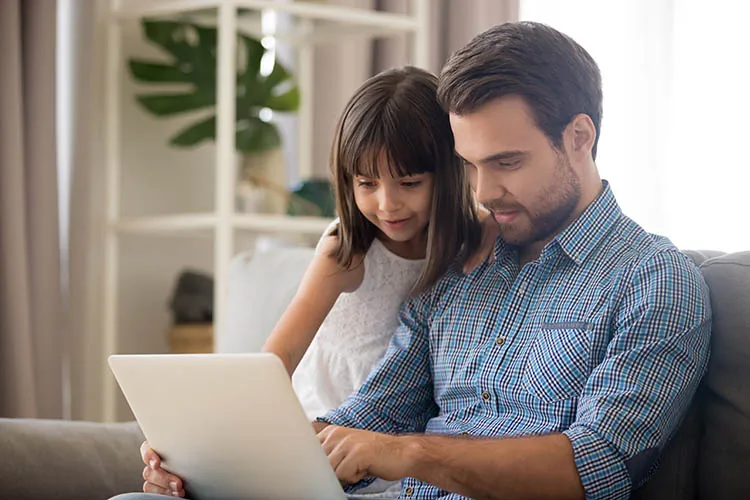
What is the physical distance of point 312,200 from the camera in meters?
2.80

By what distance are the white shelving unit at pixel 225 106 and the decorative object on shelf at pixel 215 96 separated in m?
0.08

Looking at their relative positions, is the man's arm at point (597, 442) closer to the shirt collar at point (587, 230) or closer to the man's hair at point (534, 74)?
the shirt collar at point (587, 230)

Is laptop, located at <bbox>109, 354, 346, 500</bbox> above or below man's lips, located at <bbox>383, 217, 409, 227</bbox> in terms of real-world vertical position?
below

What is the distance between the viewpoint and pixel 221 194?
2.55 m

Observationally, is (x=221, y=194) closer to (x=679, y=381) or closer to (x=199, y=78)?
(x=199, y=78)

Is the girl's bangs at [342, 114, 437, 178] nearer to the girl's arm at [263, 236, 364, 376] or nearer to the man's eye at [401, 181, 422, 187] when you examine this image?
the man's eye at [401, 181, 422, 187]

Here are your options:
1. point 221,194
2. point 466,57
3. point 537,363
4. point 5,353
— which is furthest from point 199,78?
point 537,363

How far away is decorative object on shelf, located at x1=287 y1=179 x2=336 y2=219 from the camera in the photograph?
110 inches

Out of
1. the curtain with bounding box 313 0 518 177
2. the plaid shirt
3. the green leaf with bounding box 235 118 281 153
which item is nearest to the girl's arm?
the plaid shirt

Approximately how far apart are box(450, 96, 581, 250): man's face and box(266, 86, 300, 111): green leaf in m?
1.55

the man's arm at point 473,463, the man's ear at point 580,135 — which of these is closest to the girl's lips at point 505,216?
the man's ear at point 580,135

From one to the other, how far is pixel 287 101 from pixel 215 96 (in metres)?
0.20

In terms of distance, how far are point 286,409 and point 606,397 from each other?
38 centimetres

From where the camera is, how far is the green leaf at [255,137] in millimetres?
2871
